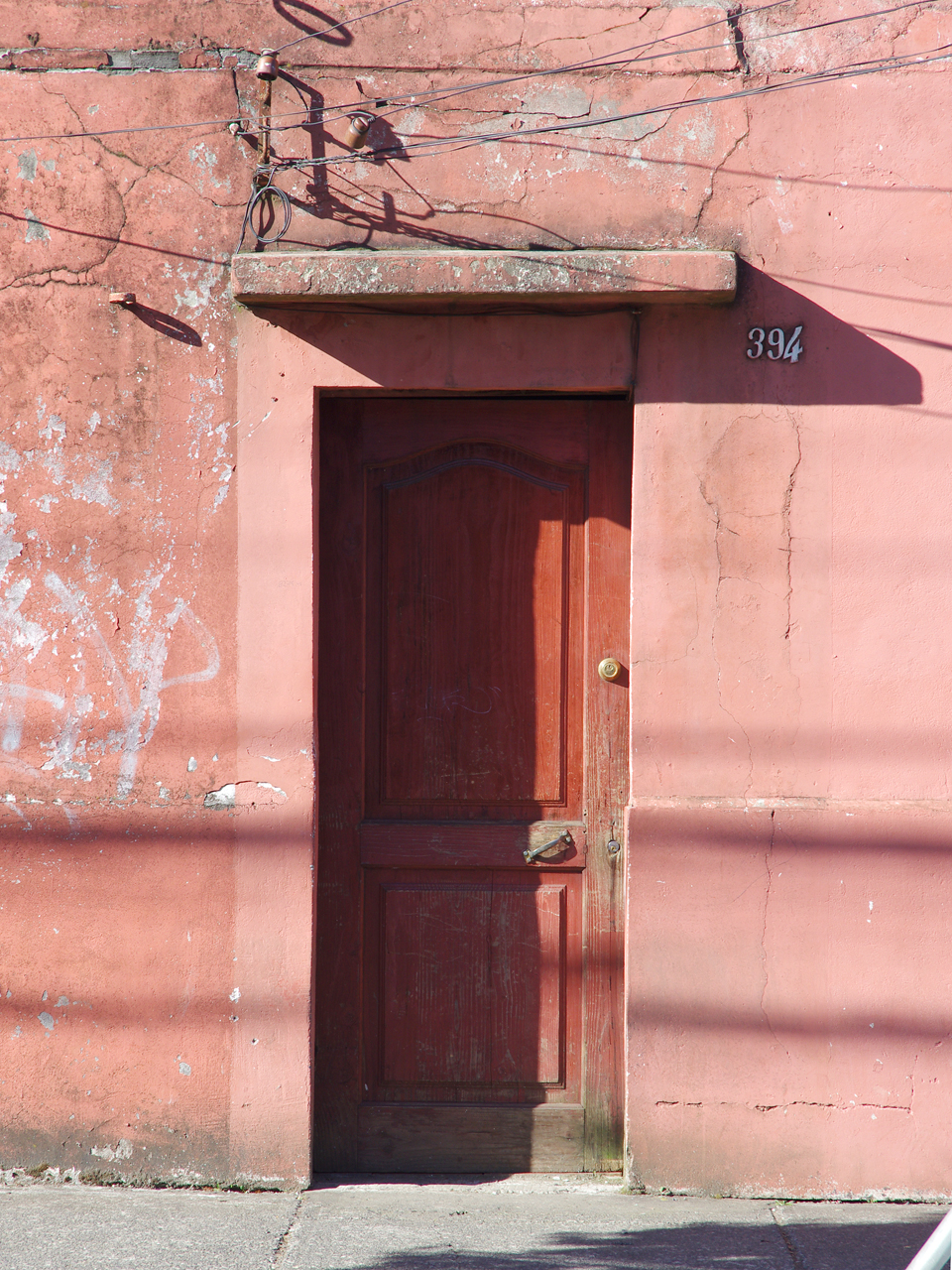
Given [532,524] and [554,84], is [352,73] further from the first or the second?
[532,524]

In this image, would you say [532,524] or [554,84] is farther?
[532,524]

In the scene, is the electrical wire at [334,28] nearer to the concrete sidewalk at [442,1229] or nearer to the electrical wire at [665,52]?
the electrical wire at [665,52]

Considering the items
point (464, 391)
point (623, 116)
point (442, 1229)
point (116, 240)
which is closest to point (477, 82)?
point (623, 116)

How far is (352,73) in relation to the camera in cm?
340

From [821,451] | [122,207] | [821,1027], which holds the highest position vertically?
[122,207]

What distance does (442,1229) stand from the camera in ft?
10.2

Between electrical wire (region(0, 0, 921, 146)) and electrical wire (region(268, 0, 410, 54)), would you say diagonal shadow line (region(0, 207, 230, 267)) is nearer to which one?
electrical wire (region(0, 0, 921, 146))

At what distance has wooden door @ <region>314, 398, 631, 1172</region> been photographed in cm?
354

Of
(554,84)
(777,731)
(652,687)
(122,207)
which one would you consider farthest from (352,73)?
(777,731)

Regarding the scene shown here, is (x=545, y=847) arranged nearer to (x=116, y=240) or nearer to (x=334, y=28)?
(x=116, y=240)

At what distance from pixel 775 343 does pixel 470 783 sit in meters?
1.82

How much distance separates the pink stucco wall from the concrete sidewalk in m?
0.14

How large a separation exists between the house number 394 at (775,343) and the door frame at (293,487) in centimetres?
41

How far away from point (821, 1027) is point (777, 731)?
3.18 feet
